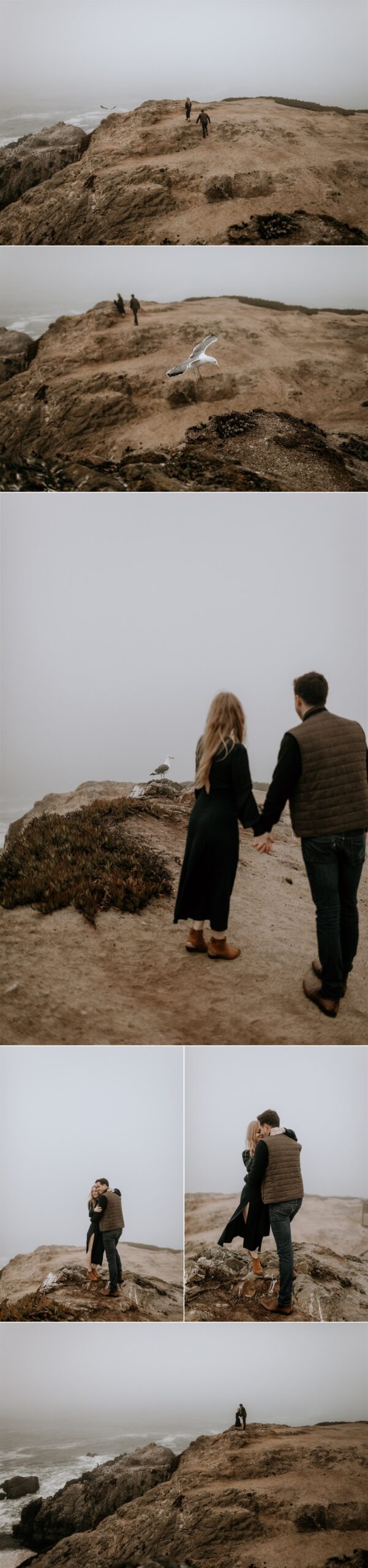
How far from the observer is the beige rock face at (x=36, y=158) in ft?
20.5

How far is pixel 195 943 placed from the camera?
5695mm

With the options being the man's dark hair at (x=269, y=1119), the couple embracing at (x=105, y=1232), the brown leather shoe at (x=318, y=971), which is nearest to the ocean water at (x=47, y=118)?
the brown leather shoe at (x=318, y=971)

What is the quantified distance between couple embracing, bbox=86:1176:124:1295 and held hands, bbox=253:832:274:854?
6.55ft

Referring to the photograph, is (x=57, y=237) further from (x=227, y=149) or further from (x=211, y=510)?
(x=211, y=510)

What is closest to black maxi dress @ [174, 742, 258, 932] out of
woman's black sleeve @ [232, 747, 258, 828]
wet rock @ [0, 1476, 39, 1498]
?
woman's black sleeve @ [232, 747, 258, 828]

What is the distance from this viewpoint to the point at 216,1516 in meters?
5.40

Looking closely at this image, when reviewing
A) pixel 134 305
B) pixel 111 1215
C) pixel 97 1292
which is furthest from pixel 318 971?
pixel 134 305

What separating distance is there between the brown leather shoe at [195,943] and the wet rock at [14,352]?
3310 mm

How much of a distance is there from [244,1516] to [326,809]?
3.55 m

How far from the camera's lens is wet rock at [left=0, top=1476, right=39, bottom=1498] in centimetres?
559

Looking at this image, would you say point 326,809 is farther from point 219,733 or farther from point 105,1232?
point 105,1232

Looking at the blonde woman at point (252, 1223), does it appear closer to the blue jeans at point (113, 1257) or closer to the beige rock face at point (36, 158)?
the blue jeans at point (113, 1257)

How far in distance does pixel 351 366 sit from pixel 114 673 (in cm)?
224

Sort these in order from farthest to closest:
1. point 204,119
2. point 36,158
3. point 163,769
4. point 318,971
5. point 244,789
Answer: point 36,158 → point 204,119 → point 163,769 → point 318,971 → point 244,789
